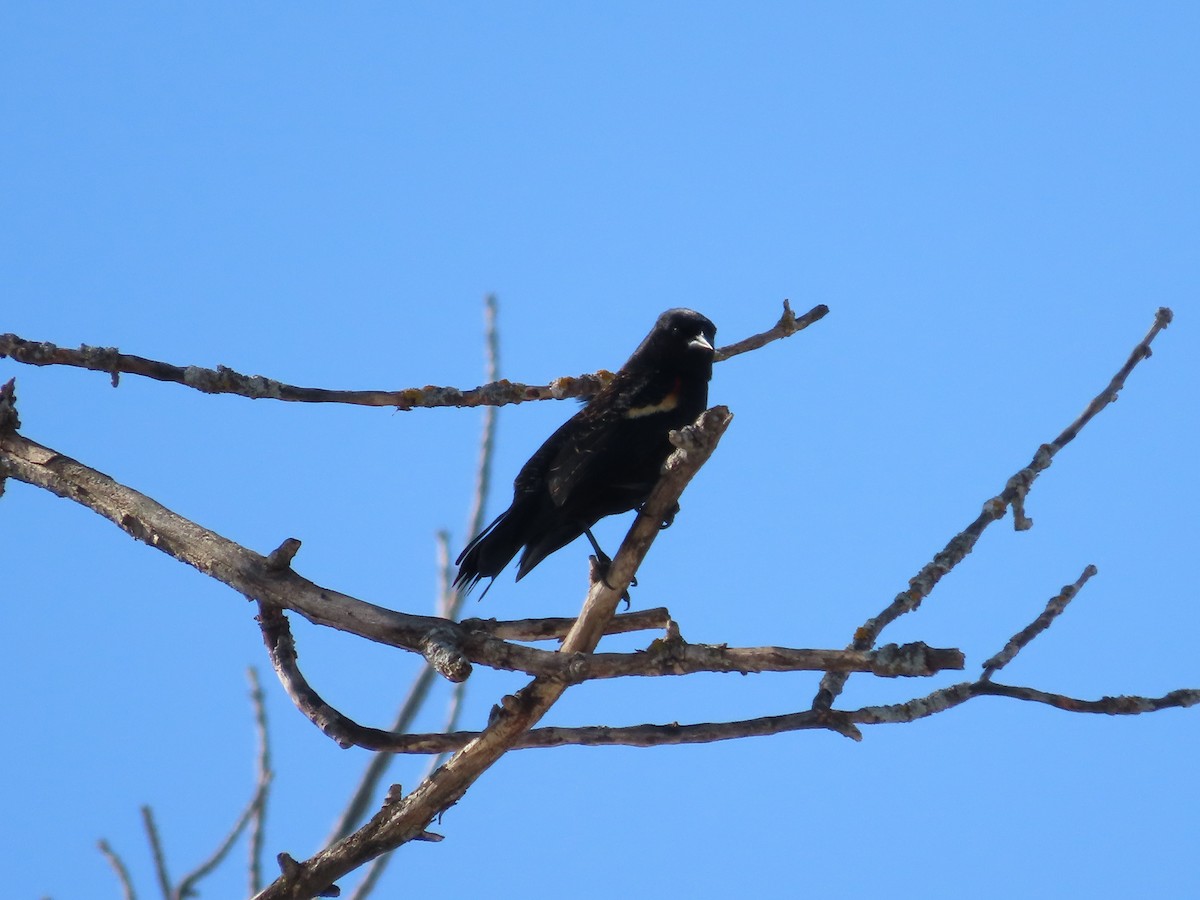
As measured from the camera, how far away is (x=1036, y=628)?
150 inches

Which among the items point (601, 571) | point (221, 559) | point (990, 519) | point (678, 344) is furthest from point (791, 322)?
point (221, 559)

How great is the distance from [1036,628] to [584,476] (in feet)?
7.21

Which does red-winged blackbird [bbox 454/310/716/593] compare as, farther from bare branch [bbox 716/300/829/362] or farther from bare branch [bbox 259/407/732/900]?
bare branch [bbox 259/407/732/900]

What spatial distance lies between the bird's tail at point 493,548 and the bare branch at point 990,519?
6.30ft

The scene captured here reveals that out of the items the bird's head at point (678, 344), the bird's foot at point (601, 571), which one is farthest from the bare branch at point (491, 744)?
the bird's head at point (678, 344)

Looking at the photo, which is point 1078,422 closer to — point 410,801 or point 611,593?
point 611,593

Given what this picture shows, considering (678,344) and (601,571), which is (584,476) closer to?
(678,344)

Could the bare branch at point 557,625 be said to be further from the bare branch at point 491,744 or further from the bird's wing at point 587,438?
the bird's wing at point 587,438

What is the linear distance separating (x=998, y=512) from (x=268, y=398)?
2.71m

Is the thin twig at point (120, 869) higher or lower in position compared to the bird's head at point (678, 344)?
lower

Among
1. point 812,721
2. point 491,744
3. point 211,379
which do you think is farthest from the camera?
point 211,379

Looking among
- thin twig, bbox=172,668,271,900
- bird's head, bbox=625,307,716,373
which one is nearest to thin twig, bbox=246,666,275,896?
thin twig, bbox=172,668,271,900

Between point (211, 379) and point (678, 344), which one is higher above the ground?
point (678, 344)

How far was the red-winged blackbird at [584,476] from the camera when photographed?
546 centimetres
